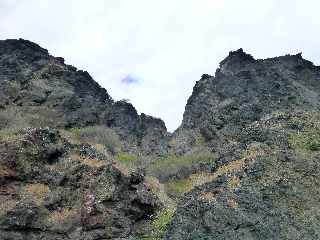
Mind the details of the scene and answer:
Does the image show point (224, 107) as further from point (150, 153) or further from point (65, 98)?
point (65, 98)

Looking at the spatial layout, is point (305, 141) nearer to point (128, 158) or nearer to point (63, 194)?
point (63, 194)

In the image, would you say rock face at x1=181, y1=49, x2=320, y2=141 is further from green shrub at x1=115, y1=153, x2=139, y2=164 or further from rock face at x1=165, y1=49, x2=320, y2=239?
rock face at x1=165, y1=49, x2=320, y2=239

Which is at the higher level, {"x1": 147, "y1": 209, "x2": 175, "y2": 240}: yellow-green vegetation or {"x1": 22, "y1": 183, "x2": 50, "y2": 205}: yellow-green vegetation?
{"x1": 22, "y1": 183, "x2": 50, "y2": 205}: yellow-green vegetation

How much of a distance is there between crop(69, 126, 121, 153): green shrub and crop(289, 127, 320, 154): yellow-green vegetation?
26.2 meters

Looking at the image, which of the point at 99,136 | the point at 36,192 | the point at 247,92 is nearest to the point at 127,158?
the point at 99,136

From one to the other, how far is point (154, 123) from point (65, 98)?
1115 cm

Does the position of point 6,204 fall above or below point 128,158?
below

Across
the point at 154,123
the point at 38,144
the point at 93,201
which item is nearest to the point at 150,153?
the point at 154,123

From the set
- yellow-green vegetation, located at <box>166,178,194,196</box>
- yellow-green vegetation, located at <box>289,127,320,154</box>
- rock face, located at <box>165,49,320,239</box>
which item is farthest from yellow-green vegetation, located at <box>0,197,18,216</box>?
yellow-green vegetation, located at <box>166,178,194,196</box>

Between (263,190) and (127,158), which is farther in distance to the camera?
(127,158)

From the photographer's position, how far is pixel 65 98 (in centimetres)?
5247

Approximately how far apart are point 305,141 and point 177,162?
24853 mm

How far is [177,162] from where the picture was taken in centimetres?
4662

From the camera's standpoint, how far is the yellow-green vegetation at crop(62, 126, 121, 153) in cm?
4809
